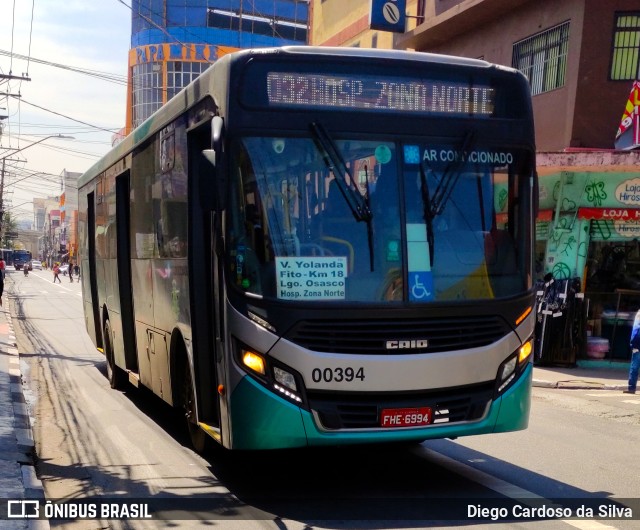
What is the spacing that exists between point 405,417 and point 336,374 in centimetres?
64

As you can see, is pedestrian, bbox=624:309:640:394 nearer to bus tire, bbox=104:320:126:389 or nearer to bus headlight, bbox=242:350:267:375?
bus tire, bbox=104:320:126:389

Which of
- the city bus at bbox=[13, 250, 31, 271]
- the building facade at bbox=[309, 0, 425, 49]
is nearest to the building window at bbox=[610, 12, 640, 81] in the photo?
the building facade at bbox=[309, 0, 425, 49]

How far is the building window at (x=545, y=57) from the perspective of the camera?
59.9 ft

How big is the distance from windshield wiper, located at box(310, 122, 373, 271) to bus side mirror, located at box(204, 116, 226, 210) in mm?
729

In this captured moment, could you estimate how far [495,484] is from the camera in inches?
270

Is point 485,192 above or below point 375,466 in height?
above

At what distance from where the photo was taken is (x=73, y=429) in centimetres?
965

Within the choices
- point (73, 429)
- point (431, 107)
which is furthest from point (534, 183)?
point (73, 429)

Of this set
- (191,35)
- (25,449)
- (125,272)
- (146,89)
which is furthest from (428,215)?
(146,89)

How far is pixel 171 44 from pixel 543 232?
58.6 m

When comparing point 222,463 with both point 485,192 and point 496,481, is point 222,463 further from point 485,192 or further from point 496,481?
point 485,192

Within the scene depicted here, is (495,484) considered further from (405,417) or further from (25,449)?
(25,449)

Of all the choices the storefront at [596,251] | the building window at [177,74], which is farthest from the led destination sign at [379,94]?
the building window at [177,74]

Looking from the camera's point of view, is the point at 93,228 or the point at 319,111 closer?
the point at 319,111
